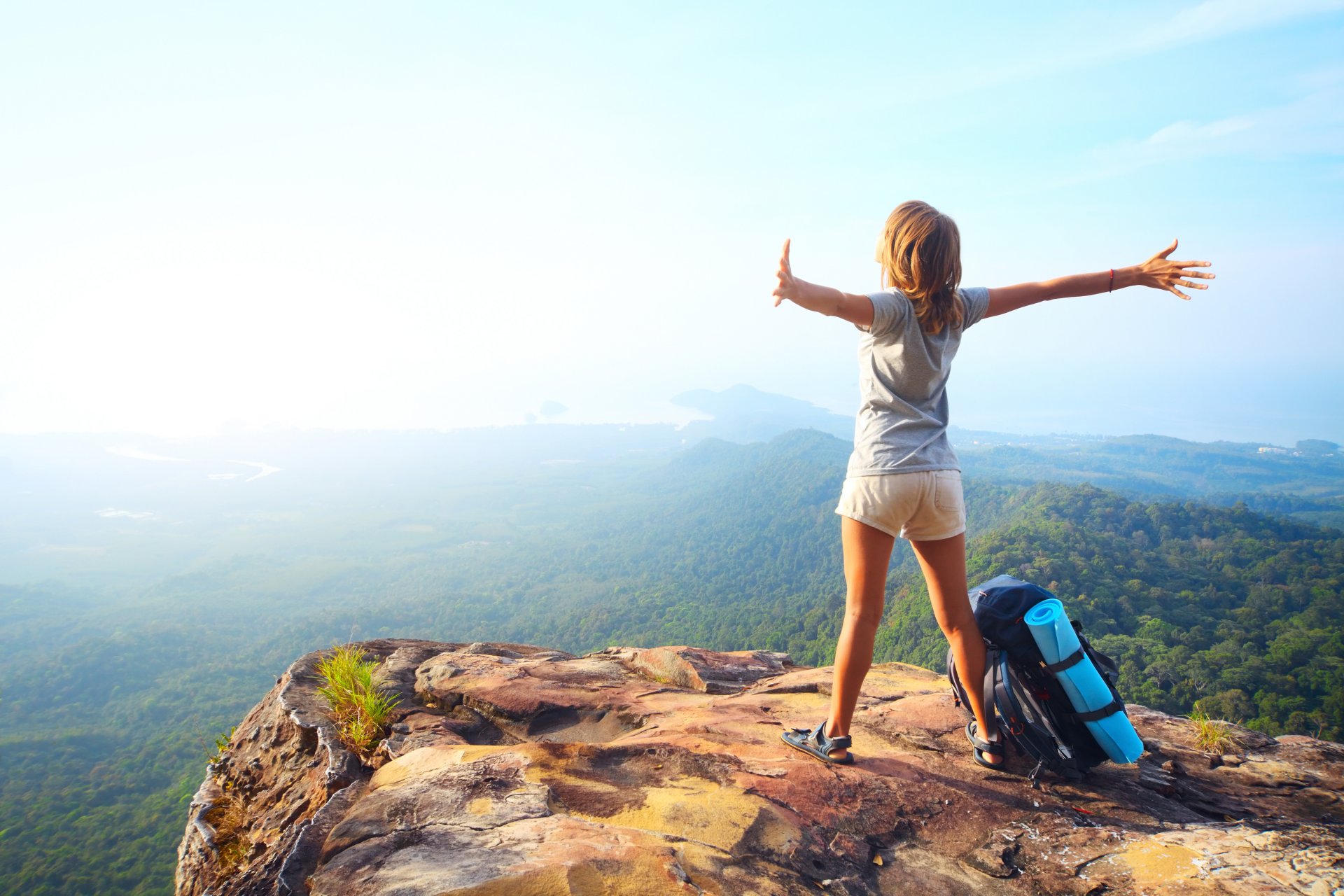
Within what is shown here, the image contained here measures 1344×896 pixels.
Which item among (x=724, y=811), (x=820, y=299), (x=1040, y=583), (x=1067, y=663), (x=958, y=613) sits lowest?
(x=1040, y=583)

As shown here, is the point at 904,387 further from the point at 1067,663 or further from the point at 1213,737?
the point at 1213,737

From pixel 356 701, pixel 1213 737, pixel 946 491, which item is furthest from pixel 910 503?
pixel 356 701

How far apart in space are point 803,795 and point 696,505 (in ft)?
431

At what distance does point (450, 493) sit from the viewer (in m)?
172

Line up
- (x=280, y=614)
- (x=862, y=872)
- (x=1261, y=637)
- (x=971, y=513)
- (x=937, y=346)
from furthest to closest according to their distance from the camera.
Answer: (x=280, y=614) < (x=971, y=513) < (x=1261, y=637) < (x=937, y=346) < (x=862, y=872)

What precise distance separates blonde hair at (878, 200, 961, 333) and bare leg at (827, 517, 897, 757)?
1.03 m

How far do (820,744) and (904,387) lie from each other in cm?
203

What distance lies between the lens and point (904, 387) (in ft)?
9.92

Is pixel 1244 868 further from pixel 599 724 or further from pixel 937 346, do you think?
pixel 599 724

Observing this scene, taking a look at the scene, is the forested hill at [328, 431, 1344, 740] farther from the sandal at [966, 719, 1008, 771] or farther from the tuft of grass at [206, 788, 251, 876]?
the tuft of grass at [206, 788, 251, 876]

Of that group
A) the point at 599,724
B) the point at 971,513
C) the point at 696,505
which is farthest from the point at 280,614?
the point at 599,724

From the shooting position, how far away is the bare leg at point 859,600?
10.1 ft

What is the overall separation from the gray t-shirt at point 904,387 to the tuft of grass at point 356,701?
348 centimetres

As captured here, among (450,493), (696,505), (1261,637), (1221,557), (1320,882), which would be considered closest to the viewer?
(1320,882)
